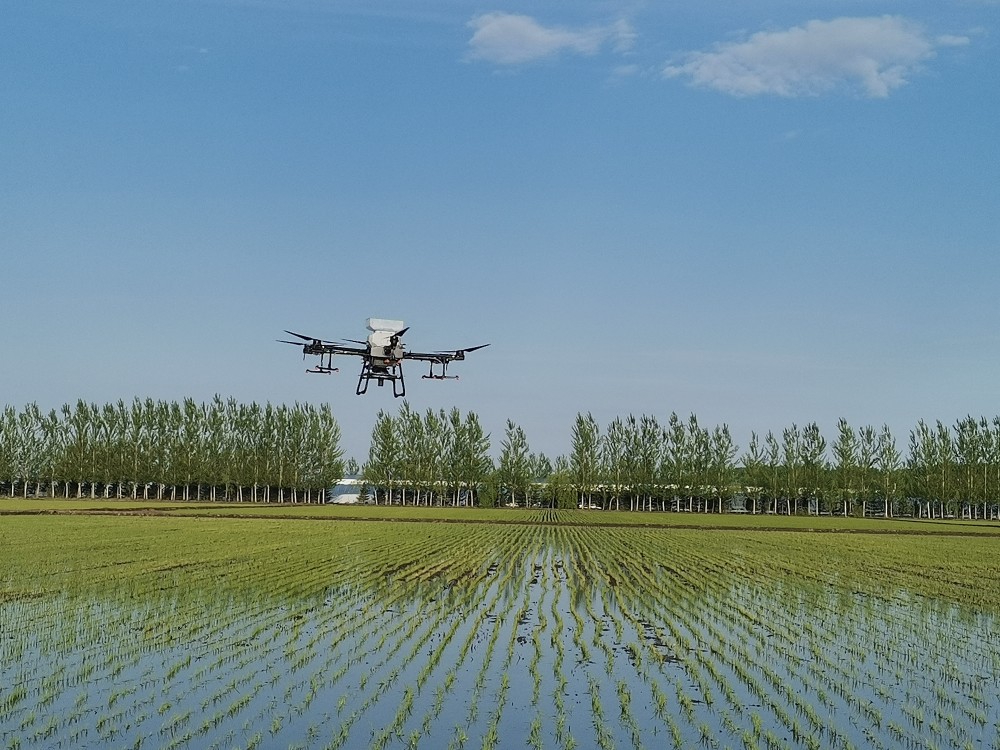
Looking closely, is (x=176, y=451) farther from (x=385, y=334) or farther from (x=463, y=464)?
(x=385, y=334)

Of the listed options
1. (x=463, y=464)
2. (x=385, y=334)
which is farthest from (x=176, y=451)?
(x=385, y=334)

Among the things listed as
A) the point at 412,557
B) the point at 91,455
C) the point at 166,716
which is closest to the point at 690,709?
the point at 166,716

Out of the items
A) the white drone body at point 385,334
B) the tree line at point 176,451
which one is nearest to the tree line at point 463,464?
the tree line at point 176,451

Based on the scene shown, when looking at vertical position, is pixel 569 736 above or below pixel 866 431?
below

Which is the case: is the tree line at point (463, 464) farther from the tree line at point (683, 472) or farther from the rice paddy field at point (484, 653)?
the rice paddy field at point (484, 653)

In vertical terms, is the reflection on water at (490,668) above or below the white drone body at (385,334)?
below

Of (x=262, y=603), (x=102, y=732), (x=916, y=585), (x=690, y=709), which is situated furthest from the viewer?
(x=916, y=585)

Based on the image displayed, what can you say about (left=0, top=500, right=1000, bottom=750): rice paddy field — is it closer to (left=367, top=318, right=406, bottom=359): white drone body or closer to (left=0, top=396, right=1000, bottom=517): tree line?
(left=367, top=318, right=406, bottom=359): white drone body

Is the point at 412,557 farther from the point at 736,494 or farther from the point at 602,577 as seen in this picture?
the point at 736,494
